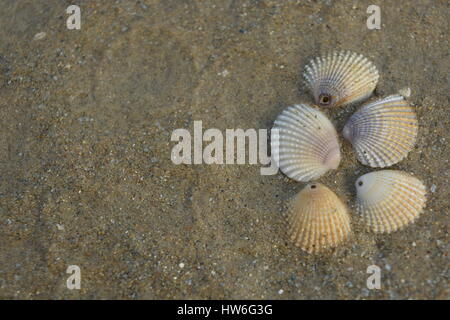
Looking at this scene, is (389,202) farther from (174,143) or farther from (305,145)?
(174,143)

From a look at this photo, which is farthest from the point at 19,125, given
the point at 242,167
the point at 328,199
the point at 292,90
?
the point at 328,199

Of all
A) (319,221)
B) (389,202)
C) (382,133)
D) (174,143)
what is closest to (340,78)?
(382,133)

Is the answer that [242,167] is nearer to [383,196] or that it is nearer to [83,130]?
[383,196]

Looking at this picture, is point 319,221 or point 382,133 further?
point 382,133

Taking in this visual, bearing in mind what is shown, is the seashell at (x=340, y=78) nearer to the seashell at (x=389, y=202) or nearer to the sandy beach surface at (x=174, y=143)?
the sandy beach surface at (x=174, y=143)

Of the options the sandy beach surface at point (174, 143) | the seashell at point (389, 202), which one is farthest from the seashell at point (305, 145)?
the seashell at point (389, 202)
